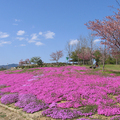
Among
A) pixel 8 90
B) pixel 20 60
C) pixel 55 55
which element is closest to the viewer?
pixel 8 90

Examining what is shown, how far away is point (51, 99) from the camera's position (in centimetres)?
730

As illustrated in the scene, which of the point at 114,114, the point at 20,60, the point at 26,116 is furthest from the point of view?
the point at 20,60

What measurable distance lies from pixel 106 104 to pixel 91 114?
1.12 m

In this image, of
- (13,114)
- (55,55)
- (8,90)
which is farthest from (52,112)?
(55,55)

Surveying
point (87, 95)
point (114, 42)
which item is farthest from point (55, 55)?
point (87, 95)

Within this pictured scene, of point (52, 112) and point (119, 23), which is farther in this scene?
point (119, 23)

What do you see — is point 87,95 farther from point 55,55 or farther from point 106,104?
point 55,55

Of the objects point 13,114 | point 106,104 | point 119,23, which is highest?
point 119,23

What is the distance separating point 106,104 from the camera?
6039 mm

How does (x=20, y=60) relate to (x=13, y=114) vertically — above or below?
above

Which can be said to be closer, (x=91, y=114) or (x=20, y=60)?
(x=91, y=114)

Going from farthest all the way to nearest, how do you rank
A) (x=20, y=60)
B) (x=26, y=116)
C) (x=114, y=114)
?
(x=20, y=60)
(x=26, y=116)
(x=114, y=114)

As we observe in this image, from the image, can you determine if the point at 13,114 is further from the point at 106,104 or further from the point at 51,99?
the point at 106,104

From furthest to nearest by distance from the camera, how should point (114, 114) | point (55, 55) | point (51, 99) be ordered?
1. point (55, 55)
2. point (51, 99)
3. point (114, 114)
